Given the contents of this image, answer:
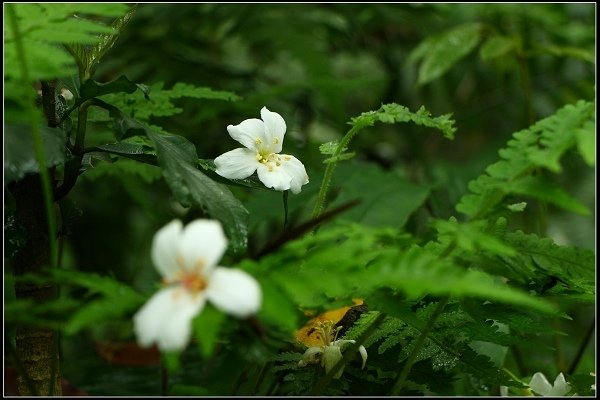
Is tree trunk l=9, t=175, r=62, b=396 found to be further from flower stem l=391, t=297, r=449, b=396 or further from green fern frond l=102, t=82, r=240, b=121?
flower stem l=391, t=297, r=449, b=396

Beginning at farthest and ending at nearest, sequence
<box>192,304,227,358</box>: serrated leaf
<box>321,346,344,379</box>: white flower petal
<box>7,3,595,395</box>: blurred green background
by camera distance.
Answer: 1. <box>7,3,595,395</box>: blurred green background
2. <box>321,346,344,379</box>: white flower petal
3. <box>192,304,227,358</box>: serrated leaf

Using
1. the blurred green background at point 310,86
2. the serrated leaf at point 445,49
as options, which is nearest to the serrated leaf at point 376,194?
the blurred green background at point 310,86

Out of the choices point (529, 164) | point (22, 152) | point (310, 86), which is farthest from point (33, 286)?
point (310, 86)

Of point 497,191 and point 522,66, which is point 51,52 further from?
point 522,66

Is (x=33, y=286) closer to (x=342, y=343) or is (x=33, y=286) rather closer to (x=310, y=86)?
(x=342, y=343)

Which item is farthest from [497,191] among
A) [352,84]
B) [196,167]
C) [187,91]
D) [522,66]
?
[522,66]

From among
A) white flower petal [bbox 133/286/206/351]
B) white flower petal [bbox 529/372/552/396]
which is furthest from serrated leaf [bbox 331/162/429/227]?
white flower petal [bbox 133/286/206/351]
